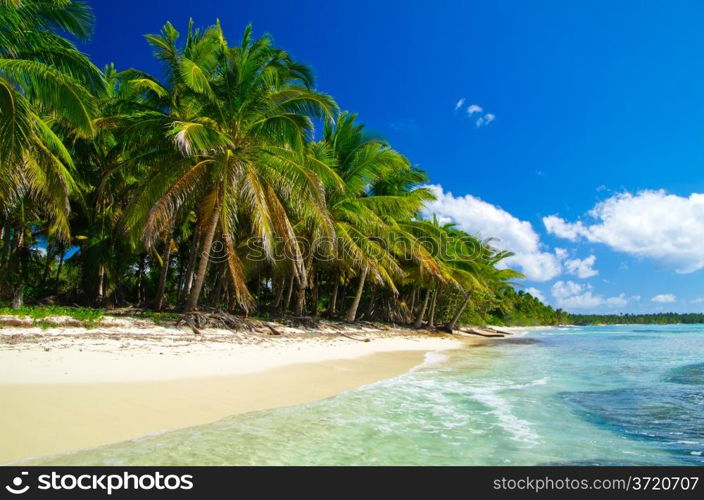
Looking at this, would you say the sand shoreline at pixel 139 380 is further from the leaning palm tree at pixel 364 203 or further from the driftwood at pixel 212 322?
the leaning palm tree at pixel 364 203

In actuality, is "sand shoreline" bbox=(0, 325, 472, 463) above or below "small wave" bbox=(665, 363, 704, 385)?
below

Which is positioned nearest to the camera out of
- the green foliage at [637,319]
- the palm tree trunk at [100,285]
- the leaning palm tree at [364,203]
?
the palm tree trunk at [100,285]

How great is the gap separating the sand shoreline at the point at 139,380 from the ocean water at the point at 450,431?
0.34 metres

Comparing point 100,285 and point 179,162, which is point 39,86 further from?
point 100,285

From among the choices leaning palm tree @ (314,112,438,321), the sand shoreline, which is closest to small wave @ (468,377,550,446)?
the sand shoreline

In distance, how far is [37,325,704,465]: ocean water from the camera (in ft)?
10.2

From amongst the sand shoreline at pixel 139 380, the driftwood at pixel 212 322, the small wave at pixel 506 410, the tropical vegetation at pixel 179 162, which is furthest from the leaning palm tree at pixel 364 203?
the small wave at pixel 506 410

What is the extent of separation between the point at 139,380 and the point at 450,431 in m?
3.94

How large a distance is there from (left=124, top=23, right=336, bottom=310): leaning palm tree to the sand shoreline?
2.81 meters

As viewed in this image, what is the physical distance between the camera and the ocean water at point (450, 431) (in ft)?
10.2

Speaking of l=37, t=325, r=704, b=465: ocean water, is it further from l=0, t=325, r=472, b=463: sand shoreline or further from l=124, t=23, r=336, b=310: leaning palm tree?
l=124, t=23, r=336, b=310: leaning palm tree

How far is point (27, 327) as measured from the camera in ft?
23.5
